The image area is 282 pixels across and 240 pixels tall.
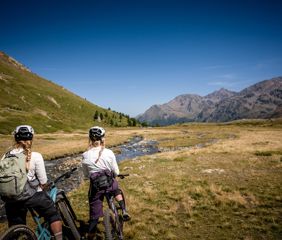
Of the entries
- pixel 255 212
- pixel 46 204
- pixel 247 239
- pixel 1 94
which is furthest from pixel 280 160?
pixel 1 94

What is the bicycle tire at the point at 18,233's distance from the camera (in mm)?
5086

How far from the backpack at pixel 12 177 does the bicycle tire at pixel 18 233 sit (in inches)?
30.9

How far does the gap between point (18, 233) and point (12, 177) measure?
1.50m

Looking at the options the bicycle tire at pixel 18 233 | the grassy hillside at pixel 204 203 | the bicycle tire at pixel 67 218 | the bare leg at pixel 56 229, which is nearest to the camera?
the bicycle tire at pixel 18 233

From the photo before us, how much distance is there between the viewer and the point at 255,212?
10.6 metres

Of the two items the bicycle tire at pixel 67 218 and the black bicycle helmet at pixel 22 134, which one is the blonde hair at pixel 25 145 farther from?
the bicycle tire at pixel 67 218

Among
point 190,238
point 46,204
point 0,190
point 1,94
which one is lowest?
point 190,238

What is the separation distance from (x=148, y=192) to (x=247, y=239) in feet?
23.3

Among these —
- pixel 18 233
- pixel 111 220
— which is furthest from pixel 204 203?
pixel 18 233

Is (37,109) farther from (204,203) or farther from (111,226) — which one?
(111,226)

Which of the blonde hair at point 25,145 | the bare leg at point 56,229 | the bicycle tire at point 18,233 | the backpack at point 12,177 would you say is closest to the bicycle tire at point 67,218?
the bare leg at point 56,229

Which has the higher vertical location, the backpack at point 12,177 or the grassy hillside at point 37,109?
the grassy hillside at point 37,109

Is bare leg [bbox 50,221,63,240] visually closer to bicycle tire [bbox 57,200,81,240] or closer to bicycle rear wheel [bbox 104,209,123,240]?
bicycle tire [bbox 57,200,81,240]

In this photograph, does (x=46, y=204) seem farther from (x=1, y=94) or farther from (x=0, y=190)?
(x=1, y=94)
